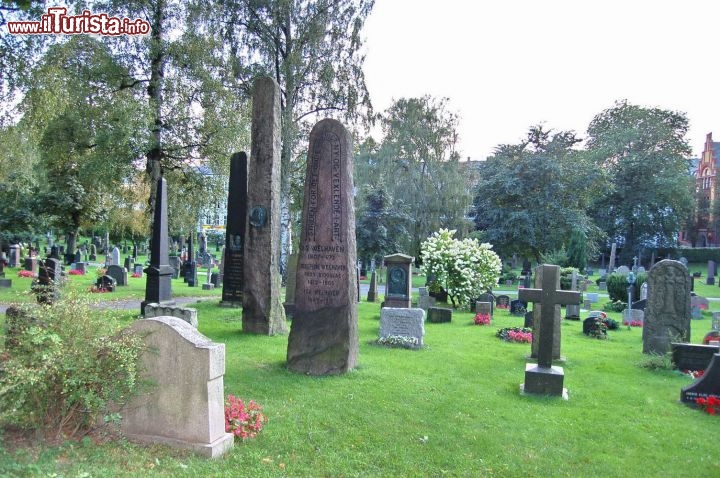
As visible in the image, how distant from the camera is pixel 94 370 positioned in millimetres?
4266

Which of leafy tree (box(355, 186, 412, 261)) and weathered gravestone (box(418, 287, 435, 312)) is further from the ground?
leafy tree (box(355, 186, 412, 261))

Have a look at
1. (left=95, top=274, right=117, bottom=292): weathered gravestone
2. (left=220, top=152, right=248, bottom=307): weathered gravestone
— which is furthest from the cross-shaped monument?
(left=95, top=274, right=117, bottom=292): weathered gravestone

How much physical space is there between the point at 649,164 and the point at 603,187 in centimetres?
1437

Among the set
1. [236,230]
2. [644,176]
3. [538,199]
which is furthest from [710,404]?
[644,176]

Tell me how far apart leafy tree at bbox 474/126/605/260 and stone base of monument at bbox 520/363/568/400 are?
25669 millimetres

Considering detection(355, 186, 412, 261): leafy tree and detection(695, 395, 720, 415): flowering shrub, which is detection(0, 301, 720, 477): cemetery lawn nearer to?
detection(695, 395, 720, 415): flowering shrub

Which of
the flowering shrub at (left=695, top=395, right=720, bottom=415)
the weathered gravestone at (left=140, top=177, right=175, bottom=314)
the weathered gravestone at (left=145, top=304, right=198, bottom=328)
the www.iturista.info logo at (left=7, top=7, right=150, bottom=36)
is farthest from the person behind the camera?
the www.iturista.info logo at (left=7, top=7, right=150, bottom=36)

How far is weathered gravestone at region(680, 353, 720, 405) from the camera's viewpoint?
677 cm

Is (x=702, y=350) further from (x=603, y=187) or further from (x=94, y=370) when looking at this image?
(x=603, y=187)

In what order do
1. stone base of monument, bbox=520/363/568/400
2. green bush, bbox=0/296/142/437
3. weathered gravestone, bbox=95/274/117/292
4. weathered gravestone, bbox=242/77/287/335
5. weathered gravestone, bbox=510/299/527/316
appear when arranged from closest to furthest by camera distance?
green bush, bbox=0/296/142/437, stone base of monument, bbox=520/363/568/400, weathered gravestone, bbox=242/77/287/335, weathered gravestone, bbox=510/299/527/316, weathered gravestone, bbox=95/274/117/292

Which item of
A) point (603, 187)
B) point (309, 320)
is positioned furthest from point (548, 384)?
point (603, 187)

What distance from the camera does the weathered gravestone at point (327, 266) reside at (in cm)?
741

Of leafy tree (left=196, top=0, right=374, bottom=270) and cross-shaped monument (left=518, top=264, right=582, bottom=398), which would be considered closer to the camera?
cross-shaped monument (left=518, top=264, right=582, bottom=398)

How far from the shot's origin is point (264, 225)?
10.6 m
